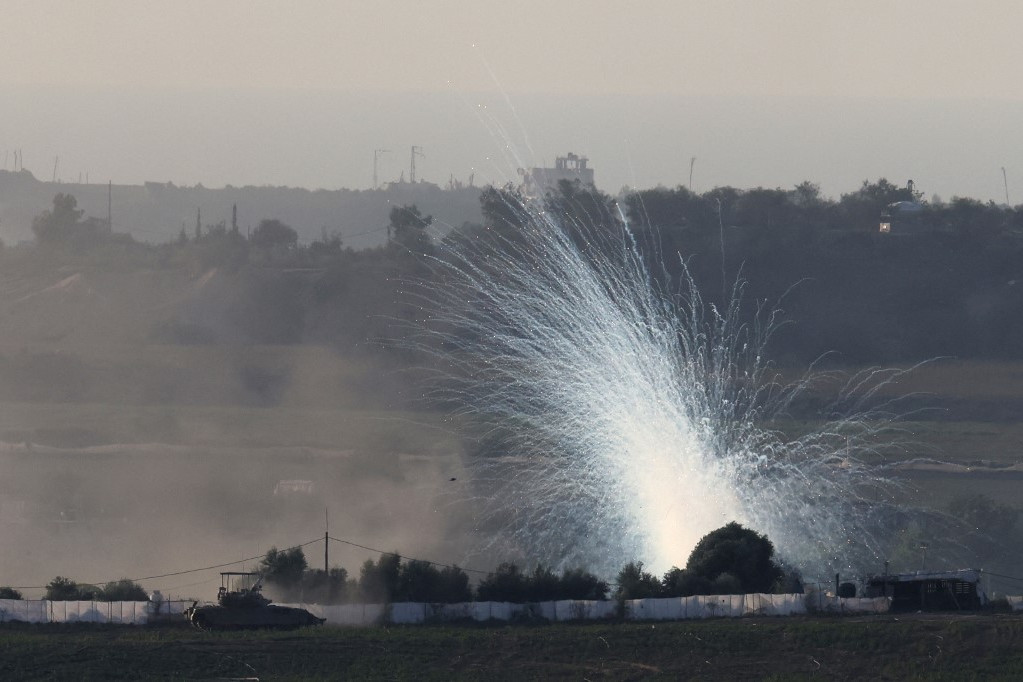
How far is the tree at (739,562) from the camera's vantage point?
85.1m

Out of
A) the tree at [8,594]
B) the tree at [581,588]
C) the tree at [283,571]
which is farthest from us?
the tree at [283,571]

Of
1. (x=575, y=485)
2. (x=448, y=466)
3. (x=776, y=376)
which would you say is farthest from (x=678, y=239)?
(x=575, y=485)

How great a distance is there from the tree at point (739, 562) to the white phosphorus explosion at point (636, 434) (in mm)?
10064

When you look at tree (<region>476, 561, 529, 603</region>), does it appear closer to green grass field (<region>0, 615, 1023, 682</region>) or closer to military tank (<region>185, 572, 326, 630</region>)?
green grass field (<region>0, 615, 1023, 682</region>)

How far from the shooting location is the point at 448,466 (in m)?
135

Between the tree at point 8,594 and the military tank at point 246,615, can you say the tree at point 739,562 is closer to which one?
the military tank at point 246,615

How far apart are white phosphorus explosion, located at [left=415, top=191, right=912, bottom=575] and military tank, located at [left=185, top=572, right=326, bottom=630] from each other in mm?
22118

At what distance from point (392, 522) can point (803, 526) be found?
22810 millimetres

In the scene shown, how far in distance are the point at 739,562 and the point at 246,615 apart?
64.2ft

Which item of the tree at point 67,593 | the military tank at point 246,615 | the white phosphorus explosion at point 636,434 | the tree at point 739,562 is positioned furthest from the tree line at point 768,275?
the military tank at point 246,615

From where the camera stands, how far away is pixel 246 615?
79.4m

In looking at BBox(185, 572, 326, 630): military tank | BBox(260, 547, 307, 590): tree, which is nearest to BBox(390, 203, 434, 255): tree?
BBox(260, 547, 307, 590): tree

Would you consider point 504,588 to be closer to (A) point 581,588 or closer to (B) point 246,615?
(A) point 581,588

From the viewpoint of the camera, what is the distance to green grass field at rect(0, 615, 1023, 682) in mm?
73750
